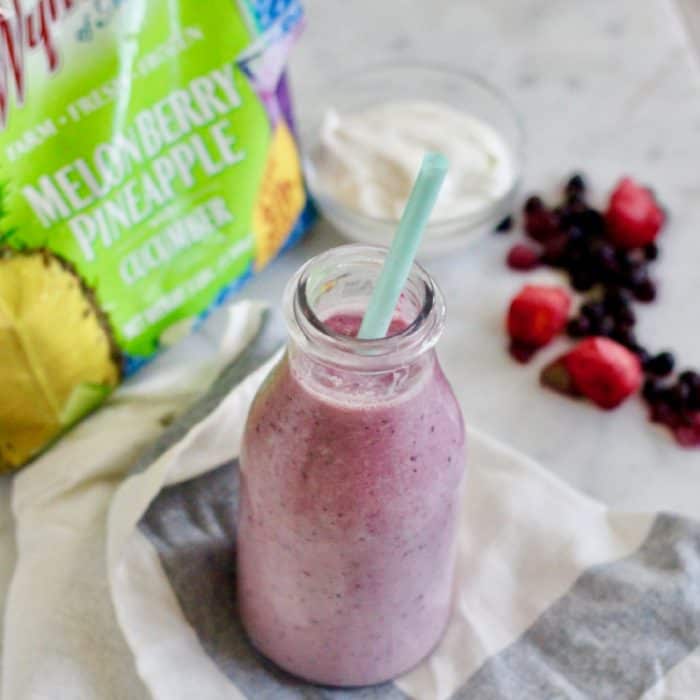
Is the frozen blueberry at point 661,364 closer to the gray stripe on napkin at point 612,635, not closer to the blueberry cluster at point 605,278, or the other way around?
the blueberry cluster at point 605,278

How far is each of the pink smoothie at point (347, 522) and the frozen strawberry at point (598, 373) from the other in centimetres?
24

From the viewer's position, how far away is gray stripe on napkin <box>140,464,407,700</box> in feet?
2.48

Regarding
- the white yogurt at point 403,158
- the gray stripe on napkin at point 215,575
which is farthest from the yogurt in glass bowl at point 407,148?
the gray stripe on napkin at point 215,575

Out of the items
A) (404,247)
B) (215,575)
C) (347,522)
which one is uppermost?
(404,247)

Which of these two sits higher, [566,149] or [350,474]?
[350,474]

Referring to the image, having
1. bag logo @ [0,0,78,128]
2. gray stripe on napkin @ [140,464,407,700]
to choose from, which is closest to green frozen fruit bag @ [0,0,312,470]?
bag logo @ [0,0,78,128]

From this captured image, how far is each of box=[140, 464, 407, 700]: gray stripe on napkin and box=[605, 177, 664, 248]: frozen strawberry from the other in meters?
0.41

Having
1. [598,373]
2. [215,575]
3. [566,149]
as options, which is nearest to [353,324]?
[215,575]

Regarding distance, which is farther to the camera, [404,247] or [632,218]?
[632,218]

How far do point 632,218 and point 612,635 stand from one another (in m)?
0.40

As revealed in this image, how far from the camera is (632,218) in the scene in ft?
3.40

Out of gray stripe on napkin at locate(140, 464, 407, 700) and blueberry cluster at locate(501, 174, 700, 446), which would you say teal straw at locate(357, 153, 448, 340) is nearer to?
gray stripe on napkin at locate(140, 464, 407, 700)

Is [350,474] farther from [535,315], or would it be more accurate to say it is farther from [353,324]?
[535,315]

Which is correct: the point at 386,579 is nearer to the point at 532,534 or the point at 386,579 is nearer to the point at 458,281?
the point at 532,534
